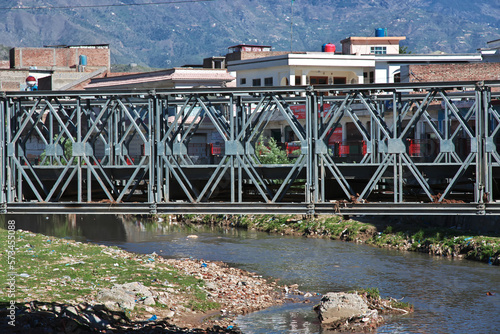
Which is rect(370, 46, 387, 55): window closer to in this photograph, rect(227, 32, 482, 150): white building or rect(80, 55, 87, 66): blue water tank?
rect(227, 32, 482, 150): white building

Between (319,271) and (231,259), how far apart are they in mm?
5130

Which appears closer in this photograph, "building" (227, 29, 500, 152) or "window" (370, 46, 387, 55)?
"building" (227, 29, 500, 152)

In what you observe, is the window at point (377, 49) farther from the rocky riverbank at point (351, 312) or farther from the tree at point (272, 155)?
the rocky riverbank at point (351, 312)

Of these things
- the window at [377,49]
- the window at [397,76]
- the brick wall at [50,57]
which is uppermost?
the brick wall at [50,57]

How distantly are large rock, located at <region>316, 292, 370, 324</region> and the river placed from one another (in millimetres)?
494

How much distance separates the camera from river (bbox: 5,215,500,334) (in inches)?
884

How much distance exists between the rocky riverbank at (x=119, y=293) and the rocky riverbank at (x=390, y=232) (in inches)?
399

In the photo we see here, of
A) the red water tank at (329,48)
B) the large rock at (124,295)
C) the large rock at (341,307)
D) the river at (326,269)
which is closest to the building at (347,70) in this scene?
the red water tank at (329,48)

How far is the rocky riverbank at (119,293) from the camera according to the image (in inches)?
752

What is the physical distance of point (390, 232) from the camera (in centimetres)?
3728

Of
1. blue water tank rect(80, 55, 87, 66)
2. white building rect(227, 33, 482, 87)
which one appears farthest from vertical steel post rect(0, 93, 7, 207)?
blue water tank rect(80, 55, 87, 66)

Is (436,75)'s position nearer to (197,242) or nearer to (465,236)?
(465,236)

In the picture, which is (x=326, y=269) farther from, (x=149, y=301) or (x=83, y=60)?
(x=83, y=60)

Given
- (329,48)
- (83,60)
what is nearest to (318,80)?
(329,48)
